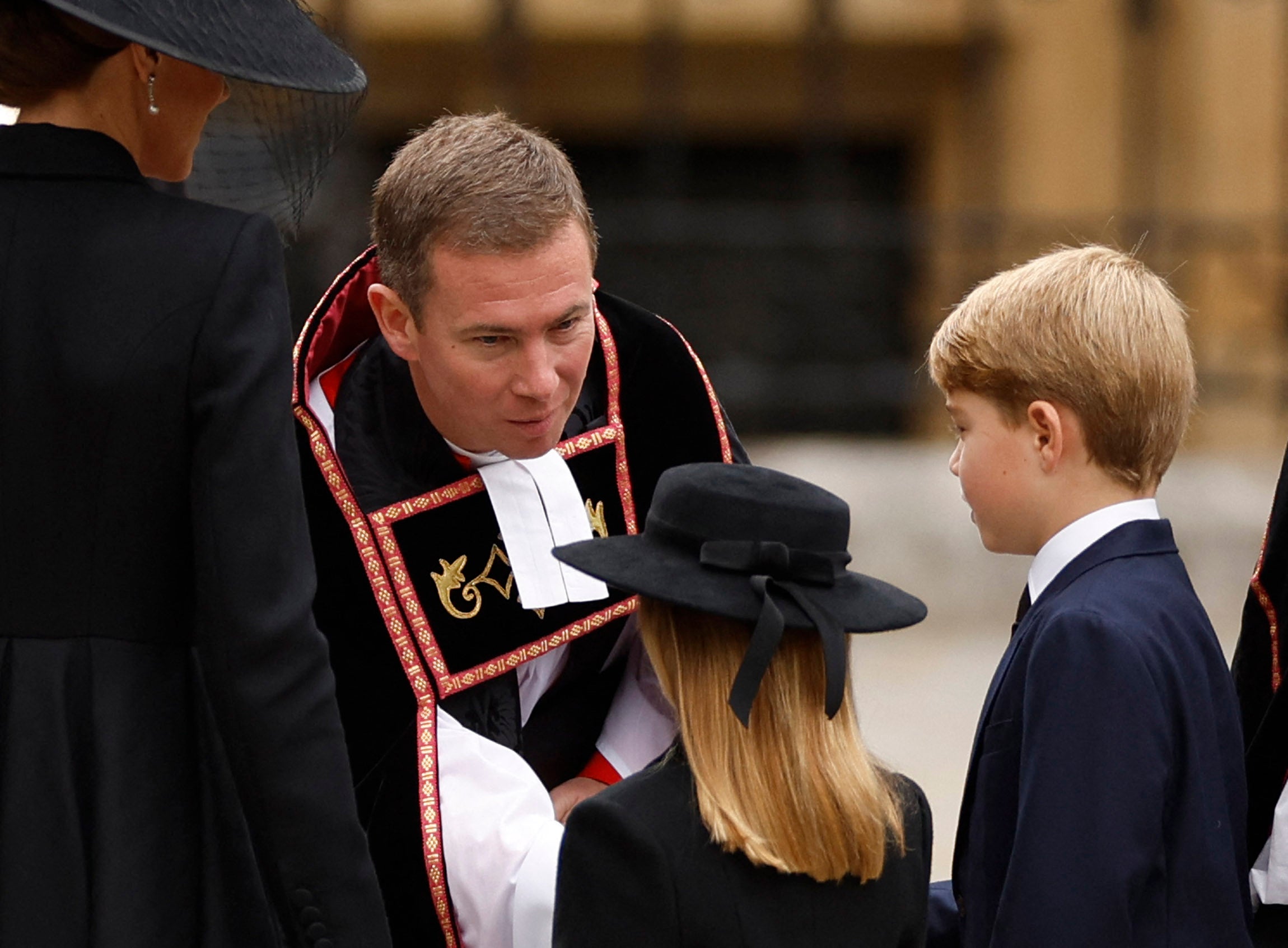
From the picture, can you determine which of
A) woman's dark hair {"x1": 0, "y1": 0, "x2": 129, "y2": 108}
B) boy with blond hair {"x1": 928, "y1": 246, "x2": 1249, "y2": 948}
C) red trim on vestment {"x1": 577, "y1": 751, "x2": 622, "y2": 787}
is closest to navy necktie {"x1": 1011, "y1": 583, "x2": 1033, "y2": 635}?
boy with blond hair {"x1": 928, "y1": 246, "x2": 1249, "y2": 948}

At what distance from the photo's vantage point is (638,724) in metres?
2.39

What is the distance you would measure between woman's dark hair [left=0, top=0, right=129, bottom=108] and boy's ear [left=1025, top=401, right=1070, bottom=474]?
3.72 ft

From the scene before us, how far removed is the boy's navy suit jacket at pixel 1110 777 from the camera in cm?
204

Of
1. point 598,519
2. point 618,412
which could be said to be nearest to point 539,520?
point 598,519

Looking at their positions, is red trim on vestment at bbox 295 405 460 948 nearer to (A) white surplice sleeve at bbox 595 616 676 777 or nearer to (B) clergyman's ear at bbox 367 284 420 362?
(B) clergyman's ear at bbox 367 284 420 362

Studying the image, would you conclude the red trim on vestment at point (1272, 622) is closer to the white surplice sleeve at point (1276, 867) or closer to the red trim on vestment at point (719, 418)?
the white surplice sleeve at point (1276, 867)

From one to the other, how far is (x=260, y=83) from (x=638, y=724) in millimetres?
952

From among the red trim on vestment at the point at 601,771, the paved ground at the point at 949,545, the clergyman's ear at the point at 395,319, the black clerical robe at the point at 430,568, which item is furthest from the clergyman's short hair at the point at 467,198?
the paved ground at the point at 949,545

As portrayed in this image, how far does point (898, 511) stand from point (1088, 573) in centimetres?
634

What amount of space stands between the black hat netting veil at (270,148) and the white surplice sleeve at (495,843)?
27.3 inches

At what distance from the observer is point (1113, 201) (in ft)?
33.3

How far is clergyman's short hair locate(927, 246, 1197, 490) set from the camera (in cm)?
224

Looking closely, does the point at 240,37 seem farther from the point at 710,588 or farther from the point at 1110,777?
the point at 1110,777

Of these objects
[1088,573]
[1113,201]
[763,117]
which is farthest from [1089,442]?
[763,117]
